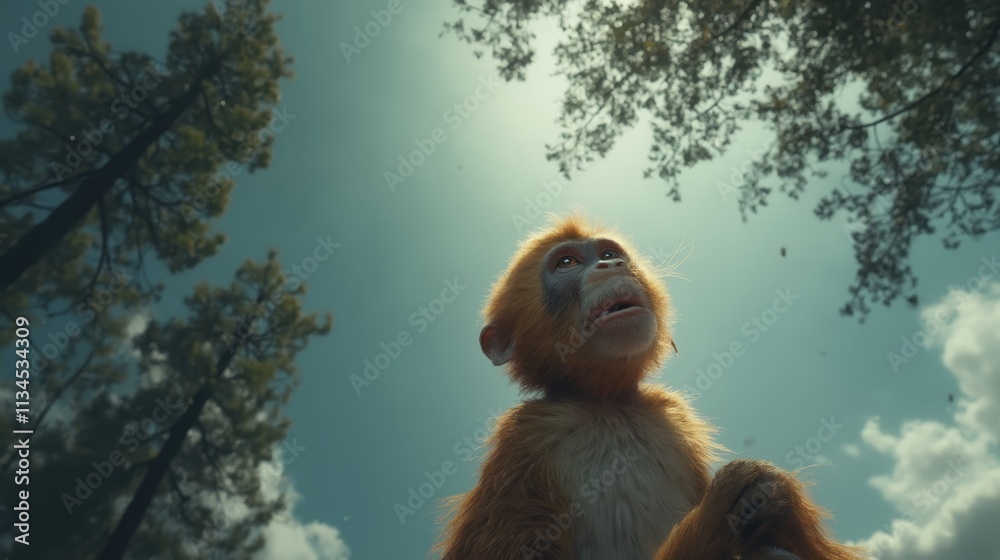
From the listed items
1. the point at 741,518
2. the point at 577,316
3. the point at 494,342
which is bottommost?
the point at 741,518

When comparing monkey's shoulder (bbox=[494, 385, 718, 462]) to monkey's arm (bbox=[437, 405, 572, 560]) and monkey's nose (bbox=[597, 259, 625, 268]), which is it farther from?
monkey's nose (bbox=[597, 259, 625, 268])

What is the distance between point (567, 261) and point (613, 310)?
62 centimetres

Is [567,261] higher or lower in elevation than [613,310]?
higher

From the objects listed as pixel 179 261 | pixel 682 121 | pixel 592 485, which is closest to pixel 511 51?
pixel 682 121

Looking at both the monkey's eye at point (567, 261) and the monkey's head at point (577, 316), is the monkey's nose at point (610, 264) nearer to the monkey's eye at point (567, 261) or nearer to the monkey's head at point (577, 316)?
the monkey's head at point (577, 316)

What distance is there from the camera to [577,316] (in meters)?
3.94

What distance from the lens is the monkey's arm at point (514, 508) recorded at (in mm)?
3080

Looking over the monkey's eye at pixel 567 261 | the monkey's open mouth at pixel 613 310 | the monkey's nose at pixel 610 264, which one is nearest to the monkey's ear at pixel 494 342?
the monkey's eye at pixel 567 261

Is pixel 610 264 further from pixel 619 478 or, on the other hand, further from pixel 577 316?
pixel 619 478

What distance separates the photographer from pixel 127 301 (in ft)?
21.9

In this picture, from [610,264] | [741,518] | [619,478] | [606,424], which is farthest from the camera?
[610,264]

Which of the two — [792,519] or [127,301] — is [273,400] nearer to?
[127,301]

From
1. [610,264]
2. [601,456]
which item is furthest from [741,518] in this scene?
[610,264]

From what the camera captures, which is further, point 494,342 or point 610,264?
point 494,342
